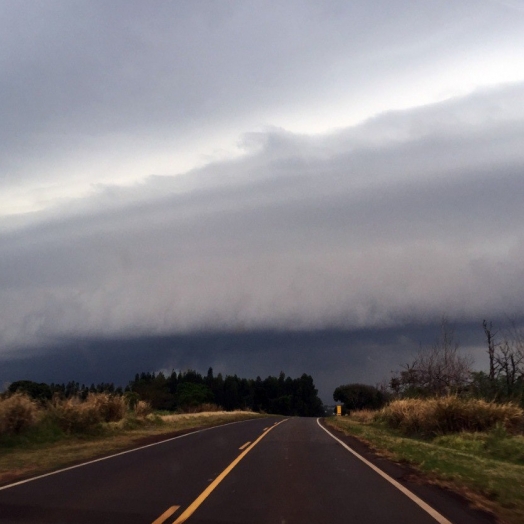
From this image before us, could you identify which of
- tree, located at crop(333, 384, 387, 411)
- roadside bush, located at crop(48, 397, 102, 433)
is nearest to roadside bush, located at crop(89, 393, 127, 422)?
roadside bush, located at crop(48, 397, 102, 433)

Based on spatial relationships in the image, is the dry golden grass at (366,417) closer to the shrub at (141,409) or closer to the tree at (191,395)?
the shrub at (141,409)

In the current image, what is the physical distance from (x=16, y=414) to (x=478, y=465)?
52.0 ft

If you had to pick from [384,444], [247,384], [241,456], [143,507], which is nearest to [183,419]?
[384,444]

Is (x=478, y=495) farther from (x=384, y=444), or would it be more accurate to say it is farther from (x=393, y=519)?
(x=384, y=444)

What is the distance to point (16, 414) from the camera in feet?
79.4

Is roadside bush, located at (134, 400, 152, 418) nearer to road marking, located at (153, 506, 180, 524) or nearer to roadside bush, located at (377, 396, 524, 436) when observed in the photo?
roadside bush, located at (377, 396, 524, 436)

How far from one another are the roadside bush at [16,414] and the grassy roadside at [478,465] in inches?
489

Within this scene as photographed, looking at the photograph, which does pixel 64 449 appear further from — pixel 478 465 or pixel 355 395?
pixel 355 395

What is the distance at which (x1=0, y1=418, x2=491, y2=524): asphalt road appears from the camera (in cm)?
1028

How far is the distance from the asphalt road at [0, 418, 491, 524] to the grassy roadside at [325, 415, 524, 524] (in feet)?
2.30

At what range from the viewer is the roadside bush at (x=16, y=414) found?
23859mm

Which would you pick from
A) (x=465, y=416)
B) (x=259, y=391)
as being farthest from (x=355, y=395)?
(x=465, y=416)

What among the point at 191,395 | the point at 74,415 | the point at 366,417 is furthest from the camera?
the point at 191,395

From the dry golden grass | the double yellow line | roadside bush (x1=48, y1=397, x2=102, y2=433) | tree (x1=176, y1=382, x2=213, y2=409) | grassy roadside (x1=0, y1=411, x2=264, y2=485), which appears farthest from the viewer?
tree (x1=176, y1=382, x2=213, y2=409)
